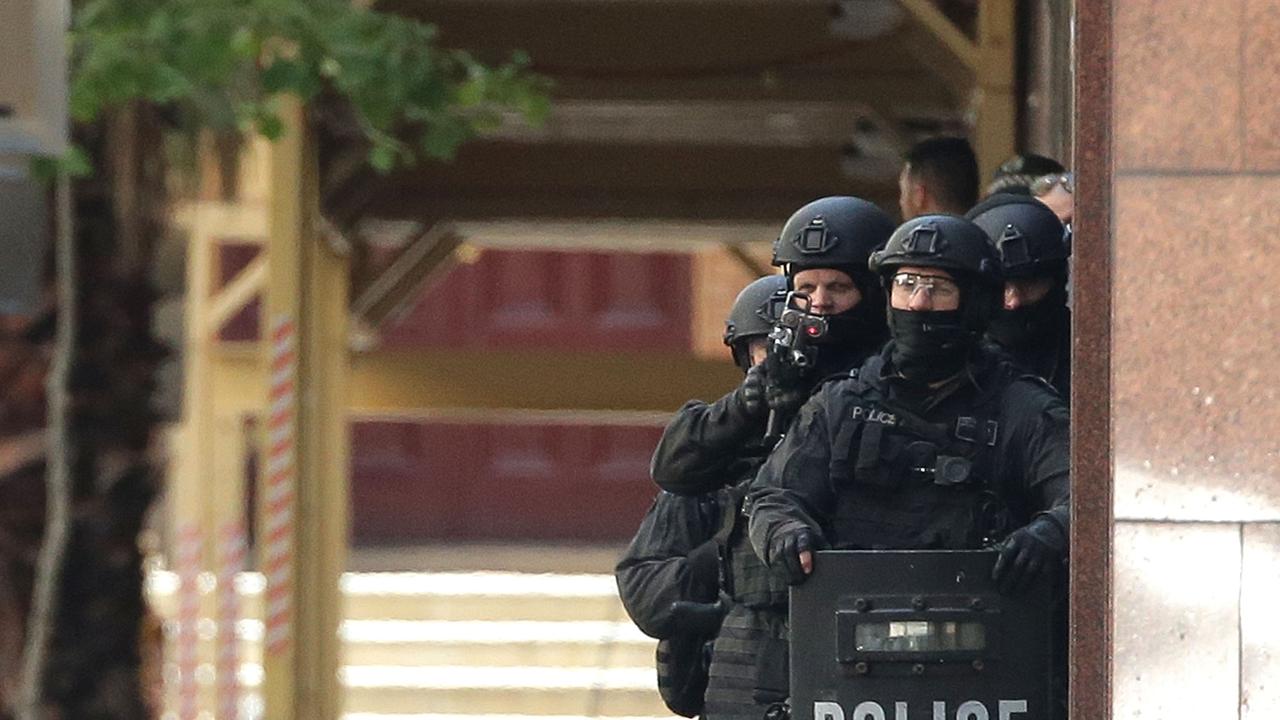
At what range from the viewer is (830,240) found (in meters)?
6.99

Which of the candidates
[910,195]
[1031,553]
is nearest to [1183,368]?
[1031,553]

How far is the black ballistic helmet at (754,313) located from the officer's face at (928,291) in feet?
2.76

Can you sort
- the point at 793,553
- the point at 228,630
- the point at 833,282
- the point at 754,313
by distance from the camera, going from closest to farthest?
the point at 793,553, the point at 833,282, the point at 754,313, the point at 228,630

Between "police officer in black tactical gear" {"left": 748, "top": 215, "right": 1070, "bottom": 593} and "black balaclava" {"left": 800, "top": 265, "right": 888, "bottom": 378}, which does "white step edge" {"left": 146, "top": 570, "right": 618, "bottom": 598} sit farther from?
"police officer in black tactical gear" {"left": 748, "top": 215, "right": 1070, "bottom": 593}

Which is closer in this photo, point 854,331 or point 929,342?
point 929,342

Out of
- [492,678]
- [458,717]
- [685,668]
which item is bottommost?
[458,717]

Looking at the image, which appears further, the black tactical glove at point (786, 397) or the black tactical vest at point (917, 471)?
the black tactical glove at point (786, 397)

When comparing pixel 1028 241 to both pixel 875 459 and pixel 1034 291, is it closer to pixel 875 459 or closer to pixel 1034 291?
pixel 1034 291

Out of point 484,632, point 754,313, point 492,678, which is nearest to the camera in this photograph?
point 754,313

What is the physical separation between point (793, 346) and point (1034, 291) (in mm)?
576

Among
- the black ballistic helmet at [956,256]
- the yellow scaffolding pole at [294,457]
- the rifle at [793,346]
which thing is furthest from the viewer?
the yellow scaffolding pole at [294,457]

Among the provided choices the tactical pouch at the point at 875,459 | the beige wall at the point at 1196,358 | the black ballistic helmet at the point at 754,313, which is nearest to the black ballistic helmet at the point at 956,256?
the tactical pouch at the point at 875,459

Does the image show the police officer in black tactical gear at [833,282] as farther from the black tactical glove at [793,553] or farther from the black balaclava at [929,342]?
the black tactical glove at [793,553]

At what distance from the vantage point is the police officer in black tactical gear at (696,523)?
24.2 feet
